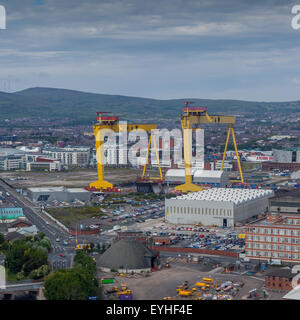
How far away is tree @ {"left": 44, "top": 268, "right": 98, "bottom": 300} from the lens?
741cm

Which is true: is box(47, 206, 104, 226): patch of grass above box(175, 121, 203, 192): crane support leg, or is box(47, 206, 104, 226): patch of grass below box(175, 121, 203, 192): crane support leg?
below

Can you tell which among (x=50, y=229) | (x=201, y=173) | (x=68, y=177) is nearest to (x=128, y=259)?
(x=50, y=229)

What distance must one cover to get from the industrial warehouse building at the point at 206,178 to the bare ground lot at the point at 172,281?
10951mm

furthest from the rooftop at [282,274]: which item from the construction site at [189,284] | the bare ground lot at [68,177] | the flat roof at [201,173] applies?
the bare ground lot at [68,177]

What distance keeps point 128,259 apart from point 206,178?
11.5m

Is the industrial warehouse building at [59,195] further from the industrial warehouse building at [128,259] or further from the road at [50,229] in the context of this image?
the industrial warehouse building at [128,259]

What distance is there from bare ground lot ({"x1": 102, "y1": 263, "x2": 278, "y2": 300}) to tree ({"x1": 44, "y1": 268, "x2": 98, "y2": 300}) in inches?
27.1

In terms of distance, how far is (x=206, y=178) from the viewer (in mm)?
21047

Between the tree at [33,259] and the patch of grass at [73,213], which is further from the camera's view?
the patch of grass at [73,213]

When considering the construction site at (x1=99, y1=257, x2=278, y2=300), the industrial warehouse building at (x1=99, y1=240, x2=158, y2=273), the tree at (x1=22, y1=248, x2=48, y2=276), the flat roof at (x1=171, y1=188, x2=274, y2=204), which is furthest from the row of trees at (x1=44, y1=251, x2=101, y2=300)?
the flat roof at (x1=171, y1=188, x2=274, y2=204)

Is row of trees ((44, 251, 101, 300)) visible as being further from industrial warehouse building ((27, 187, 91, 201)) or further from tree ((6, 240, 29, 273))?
industrial warehouse building ((27, 187, 91, 201))

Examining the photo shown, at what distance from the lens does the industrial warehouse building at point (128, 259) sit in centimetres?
965

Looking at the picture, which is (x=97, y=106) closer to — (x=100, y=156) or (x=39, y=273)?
(x=100, y=156)
